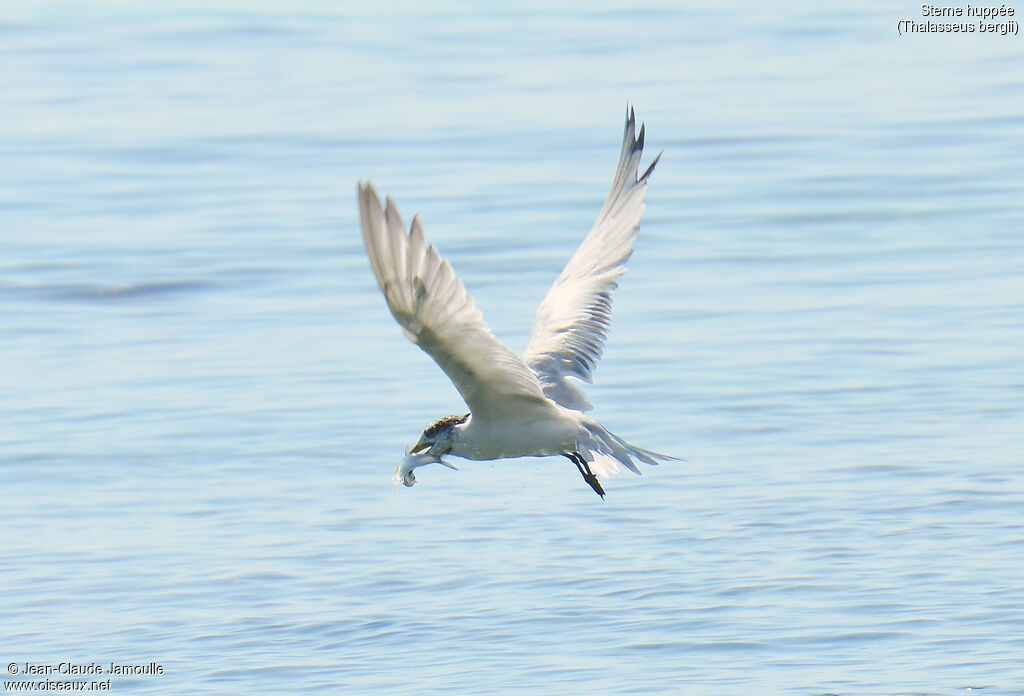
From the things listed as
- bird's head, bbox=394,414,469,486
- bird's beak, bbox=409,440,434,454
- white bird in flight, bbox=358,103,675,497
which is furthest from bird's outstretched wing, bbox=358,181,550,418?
bird's beak, bbox=409,440,434,454

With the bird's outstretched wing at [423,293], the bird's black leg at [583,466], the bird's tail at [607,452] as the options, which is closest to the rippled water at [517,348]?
the bird's black leg at [583,466]

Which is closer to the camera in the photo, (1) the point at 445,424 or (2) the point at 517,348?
(1) the point at 445,424

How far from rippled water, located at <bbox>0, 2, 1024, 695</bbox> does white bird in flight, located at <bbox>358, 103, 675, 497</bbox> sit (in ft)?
3.16

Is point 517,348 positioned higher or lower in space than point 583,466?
lower

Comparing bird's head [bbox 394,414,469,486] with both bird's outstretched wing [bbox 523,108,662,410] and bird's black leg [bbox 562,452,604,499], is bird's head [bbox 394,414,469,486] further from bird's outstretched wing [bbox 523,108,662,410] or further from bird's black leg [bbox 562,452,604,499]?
bird's outstretched wing [bbox 523,108,662,410]

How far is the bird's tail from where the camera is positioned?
6883mm

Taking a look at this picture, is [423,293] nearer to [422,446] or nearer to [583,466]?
[422,446]

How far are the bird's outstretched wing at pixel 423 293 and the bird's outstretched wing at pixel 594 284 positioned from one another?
74.7 inches

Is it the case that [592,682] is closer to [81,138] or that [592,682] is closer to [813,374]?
[813,374]

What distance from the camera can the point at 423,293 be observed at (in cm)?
567

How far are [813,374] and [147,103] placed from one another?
11.5 metres

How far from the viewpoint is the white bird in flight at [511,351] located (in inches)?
223

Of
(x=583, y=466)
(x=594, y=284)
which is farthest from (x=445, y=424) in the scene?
(x=594, y=284)

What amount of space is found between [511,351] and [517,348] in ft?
16.3
